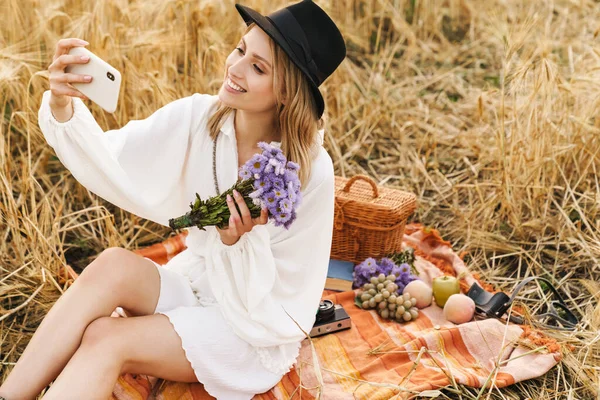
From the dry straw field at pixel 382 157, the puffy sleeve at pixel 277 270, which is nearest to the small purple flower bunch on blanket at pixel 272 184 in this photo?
the puffy sleeve at pixel 277 270

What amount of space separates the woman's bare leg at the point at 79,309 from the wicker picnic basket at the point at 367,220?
1.19 meters

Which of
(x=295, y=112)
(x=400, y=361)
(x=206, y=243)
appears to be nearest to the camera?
(x=295, y=112)

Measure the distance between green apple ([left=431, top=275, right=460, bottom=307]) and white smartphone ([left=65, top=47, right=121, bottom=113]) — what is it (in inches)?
68.5

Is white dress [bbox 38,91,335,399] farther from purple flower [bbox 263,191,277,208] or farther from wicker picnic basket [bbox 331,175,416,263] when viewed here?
wicker picnic basket [bbox 331,175,416,263]

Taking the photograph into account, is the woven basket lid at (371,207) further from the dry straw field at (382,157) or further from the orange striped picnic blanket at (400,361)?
the dry straw field at (382,157)

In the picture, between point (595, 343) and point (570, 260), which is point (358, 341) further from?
point (570, 260)

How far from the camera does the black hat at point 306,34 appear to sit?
2080 mm

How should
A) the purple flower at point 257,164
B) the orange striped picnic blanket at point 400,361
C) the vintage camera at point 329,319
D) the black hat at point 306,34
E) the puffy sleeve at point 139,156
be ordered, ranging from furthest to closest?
1. the vintage camera at point 329,319
2. the orange striped picnic blanket at point 400,361
3. the puffy sleeve at point 139,156
4. the black hat at point 306,34
5. the purple flower at point 257,164

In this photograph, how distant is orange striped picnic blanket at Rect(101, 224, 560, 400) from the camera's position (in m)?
2.43

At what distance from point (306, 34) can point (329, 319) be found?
1256mm

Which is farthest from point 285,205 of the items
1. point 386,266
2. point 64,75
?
point 386,266

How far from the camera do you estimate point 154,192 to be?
247 centimetres

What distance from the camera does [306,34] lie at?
2107 millimetres

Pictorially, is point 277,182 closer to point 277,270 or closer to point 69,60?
point 277,270
